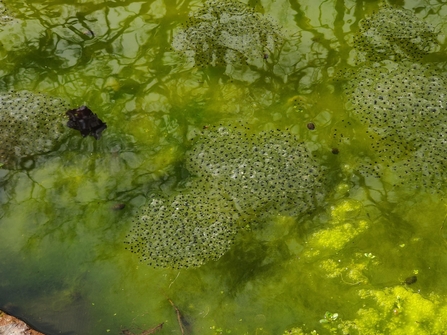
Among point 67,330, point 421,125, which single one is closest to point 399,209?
point 421,125

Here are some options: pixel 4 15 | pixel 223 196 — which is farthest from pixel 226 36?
pixel 4 15

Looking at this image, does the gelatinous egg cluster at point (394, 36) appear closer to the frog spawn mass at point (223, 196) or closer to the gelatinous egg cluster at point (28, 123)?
Answer: the frog spawn mass at point (223, 196)

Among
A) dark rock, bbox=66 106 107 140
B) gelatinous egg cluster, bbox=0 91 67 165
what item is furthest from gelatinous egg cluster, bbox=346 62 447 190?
gelatinous egg cluster, bbox=0 91 67 165

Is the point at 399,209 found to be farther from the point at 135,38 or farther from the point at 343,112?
the point at 135,38

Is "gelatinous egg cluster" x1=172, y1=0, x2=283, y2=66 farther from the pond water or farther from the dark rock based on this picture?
the dark rock

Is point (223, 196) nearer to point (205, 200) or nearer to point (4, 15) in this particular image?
point (205, 200)
